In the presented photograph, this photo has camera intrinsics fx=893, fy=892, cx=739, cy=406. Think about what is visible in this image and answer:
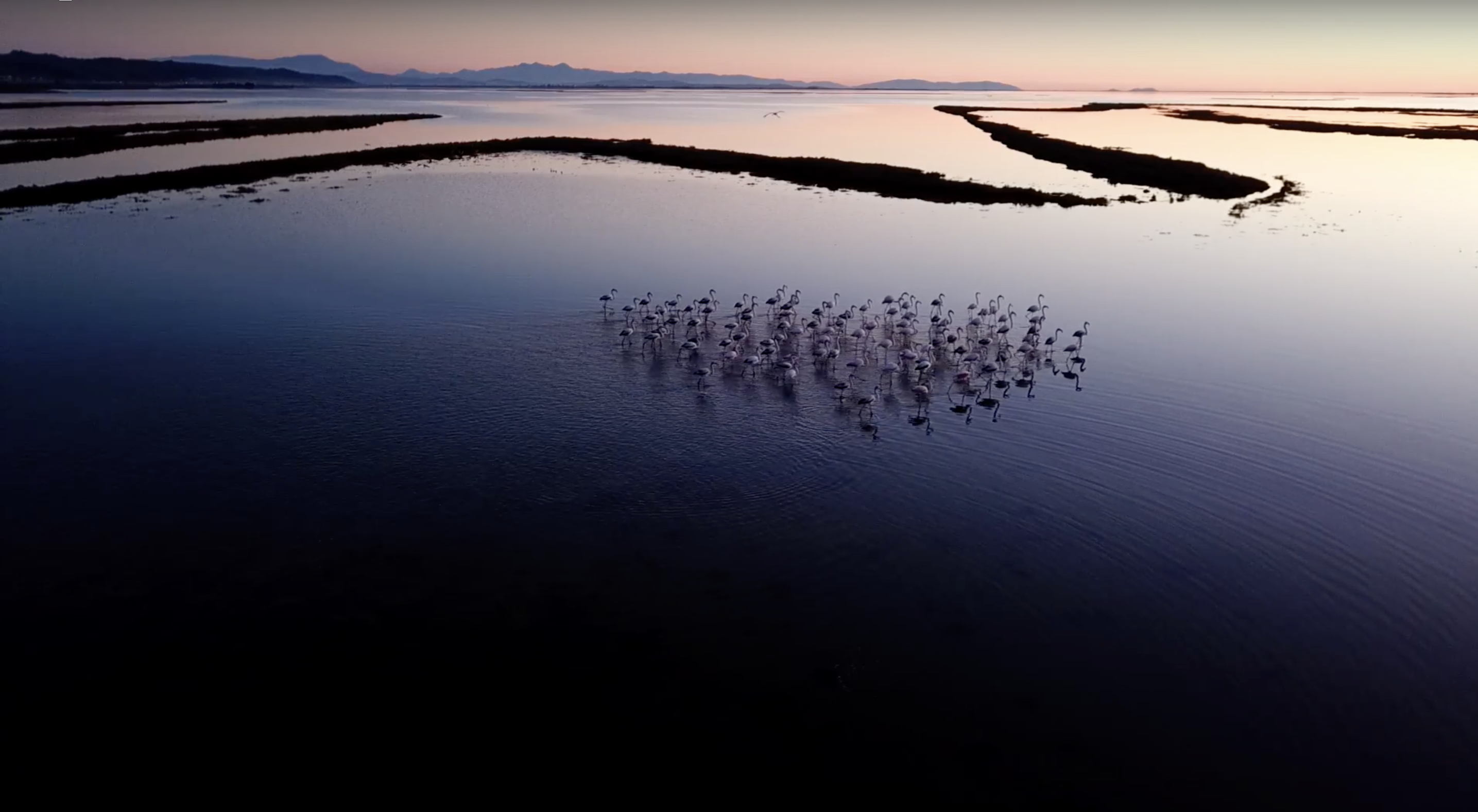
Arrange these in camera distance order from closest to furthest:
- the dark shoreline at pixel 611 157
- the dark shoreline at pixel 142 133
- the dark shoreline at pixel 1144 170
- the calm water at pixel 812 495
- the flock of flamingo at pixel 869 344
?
the calm water at pixel 812 495, the flock of flamingo at pixel 869 344, the dark shoreline at pixel 611 157, the dark shoreline at pixel 1144 170, the dark shoreline at pixel 142 133

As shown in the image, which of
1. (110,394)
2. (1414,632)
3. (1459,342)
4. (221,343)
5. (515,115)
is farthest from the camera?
(515,115)

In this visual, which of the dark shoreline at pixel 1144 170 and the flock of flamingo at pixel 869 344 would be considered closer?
the flock of flamingo at pixel 869 344

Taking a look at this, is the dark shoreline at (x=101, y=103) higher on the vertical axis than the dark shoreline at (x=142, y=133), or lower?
higher

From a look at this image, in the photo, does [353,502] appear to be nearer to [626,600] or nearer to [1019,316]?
[626,600]

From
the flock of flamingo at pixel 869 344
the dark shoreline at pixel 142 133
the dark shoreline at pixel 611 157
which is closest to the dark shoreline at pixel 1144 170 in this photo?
the dark shoreline at pixel 611 157

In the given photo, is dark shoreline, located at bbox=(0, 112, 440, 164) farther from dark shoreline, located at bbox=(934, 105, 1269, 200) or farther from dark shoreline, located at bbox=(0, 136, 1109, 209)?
dark shoreline, located at bbox=(934, 105, 1269, 200)

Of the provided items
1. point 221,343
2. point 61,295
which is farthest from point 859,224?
point 61,295

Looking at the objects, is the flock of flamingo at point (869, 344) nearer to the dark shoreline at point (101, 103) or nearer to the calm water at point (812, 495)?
the calm water at point (812, 495)
